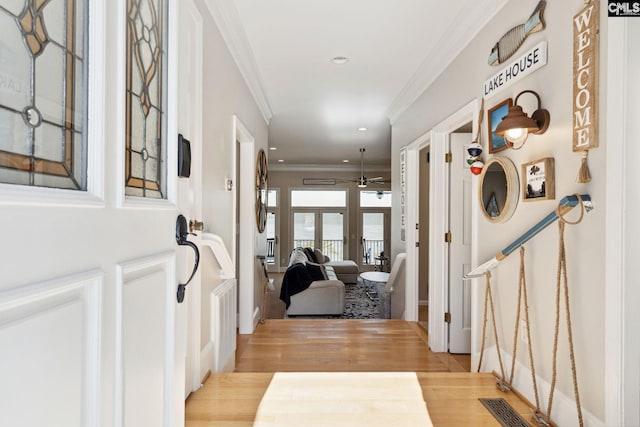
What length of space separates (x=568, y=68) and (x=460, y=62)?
1370 mm

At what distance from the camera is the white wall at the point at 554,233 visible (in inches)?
64.0

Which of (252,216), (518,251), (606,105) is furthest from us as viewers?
(252,216)

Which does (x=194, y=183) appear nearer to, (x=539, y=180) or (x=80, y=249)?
(x=80, y=249)

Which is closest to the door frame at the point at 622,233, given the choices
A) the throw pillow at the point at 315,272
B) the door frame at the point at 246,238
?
the door frame at the point at 246,238

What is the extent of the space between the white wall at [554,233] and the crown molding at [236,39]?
171 centimetres

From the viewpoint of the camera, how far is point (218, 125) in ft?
9.20

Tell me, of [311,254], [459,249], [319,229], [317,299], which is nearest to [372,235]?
[319,229]

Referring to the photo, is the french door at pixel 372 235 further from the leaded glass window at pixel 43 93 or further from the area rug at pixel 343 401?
the leaded glass window at pixel 43 93

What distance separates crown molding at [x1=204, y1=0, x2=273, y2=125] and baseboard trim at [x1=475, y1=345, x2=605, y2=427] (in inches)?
110

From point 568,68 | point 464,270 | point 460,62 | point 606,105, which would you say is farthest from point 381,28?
point 464,270

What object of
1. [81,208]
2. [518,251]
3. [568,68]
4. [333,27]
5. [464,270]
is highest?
[333,27]

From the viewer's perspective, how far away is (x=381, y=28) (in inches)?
118

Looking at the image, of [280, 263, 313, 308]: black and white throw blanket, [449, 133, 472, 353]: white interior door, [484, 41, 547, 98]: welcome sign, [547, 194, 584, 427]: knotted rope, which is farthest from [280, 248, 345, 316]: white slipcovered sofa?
[547, 194, 584, 427]: knotted rope

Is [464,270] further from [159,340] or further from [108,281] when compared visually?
[108,281]
